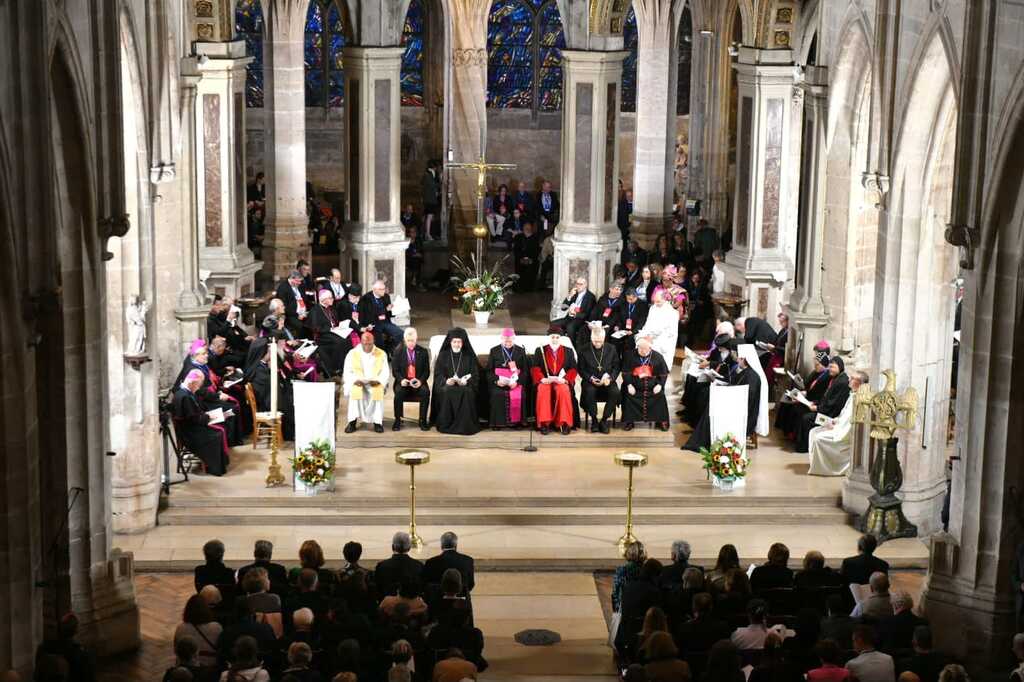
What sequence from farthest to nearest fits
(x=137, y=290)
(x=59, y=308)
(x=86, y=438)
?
(x=137, y=290) → (x=86, y=438) → (x=59, y=308)

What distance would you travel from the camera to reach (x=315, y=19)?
35.0 meters

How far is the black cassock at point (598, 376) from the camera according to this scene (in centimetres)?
2170

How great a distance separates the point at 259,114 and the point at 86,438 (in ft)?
65.5

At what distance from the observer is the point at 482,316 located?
24656 mm

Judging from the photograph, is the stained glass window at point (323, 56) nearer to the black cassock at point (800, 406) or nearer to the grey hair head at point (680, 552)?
the black cassock at point (800, 406)

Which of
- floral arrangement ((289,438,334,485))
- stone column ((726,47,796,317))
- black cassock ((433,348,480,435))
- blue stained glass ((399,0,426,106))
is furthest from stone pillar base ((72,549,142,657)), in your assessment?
blue stained glass ((399,0,426,106))

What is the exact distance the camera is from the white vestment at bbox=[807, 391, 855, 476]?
67.5 ft

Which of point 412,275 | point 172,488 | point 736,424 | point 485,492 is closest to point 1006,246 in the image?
point 736,424

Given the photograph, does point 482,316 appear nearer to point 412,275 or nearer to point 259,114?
point 412,275

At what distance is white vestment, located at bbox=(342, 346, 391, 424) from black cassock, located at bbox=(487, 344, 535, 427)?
127 cm

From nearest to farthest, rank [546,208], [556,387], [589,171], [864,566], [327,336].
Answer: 1. [864,566]
2. [556,387]
3. [327,336]
4. [589,171]
5. [546,208]

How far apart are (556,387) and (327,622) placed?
8359 mm

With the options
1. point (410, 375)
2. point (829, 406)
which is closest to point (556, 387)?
point (410, 375)

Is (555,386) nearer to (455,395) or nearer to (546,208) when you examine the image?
(455,395)
